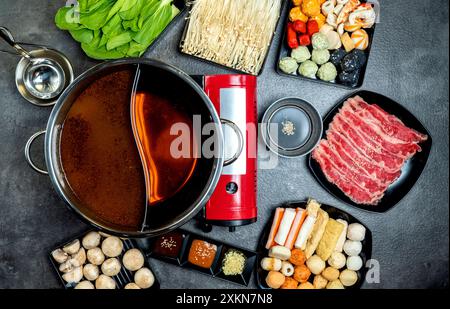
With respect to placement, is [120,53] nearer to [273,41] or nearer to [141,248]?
[273,41]

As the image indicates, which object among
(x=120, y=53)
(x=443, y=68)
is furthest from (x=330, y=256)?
(x=120, y=53)

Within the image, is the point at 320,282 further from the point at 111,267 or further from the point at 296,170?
the point at 111,267

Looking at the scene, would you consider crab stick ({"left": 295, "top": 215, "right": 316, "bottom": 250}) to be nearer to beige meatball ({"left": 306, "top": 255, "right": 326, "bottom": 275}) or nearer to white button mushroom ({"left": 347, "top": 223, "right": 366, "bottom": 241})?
beige meatball ({"left": 306, "top": 255, "right": 326, "bottom": 275})

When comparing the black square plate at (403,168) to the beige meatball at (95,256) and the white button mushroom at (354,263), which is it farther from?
the beige meatball at (95,256)

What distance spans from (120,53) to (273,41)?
0.94 m

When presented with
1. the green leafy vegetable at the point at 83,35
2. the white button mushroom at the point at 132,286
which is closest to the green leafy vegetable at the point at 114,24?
the green leafy vegetable at the point at 83,35

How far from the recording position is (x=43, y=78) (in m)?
2.57

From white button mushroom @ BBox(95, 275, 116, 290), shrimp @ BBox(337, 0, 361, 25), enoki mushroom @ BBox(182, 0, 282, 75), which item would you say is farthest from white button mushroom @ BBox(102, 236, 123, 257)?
shrimp @ BBox(337, 0, 361, 25)

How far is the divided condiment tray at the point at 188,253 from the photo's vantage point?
101 inches

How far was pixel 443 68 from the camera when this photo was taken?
278 cm

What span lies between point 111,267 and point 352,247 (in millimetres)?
1488

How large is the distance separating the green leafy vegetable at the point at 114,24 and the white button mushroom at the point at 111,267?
123 cm

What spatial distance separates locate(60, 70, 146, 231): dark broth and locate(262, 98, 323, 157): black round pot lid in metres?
0.86

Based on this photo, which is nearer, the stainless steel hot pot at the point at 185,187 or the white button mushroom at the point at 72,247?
the stainless steel hot pot at the point at 185,187
